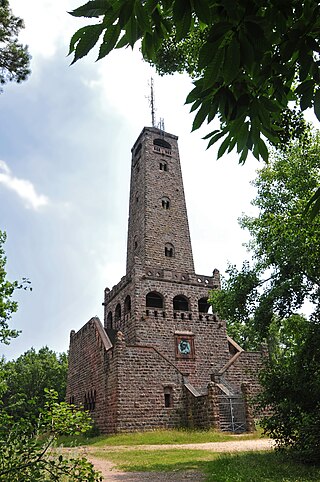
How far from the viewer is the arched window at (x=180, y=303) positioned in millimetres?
25625

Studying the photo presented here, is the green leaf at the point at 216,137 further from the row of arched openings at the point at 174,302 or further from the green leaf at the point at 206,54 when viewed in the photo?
the row of arched openings at the point at 174,302

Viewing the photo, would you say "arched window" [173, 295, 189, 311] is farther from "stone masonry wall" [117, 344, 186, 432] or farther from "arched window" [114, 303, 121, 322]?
"stone masonry wall" [117, 344, 186, 432]

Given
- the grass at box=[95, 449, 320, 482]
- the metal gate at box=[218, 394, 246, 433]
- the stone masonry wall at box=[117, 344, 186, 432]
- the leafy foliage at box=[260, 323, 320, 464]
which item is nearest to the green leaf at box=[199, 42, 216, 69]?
the grass at box=[95, 449, 320, 482]

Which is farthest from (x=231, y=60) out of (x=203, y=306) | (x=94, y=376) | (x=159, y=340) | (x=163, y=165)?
(x=163, y=165)

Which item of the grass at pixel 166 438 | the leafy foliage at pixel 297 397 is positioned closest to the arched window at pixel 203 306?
the grass at pixel 166 438

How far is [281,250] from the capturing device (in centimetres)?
1180

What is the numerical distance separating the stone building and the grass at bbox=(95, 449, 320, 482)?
7.27 m

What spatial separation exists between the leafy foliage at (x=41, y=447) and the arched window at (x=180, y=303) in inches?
845

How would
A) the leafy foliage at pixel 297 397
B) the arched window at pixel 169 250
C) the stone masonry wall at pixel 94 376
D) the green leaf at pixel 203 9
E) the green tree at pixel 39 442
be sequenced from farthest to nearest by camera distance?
1. the arched window at pixel 169 250
2. the stone masonry wall at pixel 94 376
3. the leafy foliage at pixel 297 397
4. the green tree at pixel 39 442
5. the green leaf at pixel 203 9

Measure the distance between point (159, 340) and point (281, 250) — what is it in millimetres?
13073

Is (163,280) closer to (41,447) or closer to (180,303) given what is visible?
(180,303)

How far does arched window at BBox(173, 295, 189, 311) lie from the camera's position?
1009 inches

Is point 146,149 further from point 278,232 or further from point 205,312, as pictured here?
point 278,232

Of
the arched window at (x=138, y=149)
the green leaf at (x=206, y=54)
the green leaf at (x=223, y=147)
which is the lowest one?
the green leaf at (x=223, y=147)
